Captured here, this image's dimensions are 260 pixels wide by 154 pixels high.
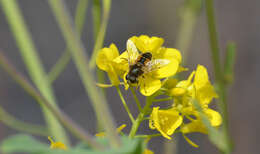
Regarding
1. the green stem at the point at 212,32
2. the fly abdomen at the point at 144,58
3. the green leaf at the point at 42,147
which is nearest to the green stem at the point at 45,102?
the green leaf at the point at 42,147

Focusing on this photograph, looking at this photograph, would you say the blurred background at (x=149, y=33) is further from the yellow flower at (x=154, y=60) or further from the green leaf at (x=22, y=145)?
the green leaf at (x=22, y=145)

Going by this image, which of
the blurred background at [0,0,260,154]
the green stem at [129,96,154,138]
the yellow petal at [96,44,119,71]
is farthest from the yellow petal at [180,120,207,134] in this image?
the blurred background at [0,0,260,154]

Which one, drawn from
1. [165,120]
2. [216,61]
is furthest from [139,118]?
[216,61]

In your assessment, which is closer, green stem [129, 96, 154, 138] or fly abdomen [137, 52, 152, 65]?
green stem [129, 96, 154, 138]

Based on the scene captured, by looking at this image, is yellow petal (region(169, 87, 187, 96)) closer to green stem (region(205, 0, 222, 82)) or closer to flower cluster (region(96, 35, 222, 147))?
flower cluster (region(96, 35, 222, 147))

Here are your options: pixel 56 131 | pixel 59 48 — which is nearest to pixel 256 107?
pixel 59 48

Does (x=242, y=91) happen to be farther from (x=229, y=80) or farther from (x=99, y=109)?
(x=99, y=109)
